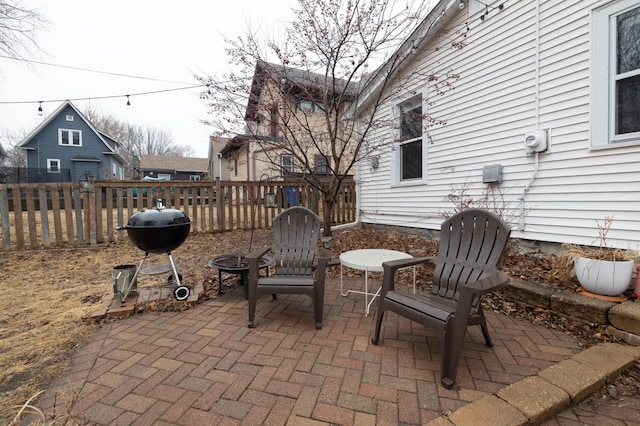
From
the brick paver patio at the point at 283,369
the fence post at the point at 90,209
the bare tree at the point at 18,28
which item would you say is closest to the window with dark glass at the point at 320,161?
the brick paver patio at the point at 283,369

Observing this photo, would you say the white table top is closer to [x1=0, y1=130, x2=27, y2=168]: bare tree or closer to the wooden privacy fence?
the wooden privacy fence

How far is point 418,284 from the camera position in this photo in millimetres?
3541

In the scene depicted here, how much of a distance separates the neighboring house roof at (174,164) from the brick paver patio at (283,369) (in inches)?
1271

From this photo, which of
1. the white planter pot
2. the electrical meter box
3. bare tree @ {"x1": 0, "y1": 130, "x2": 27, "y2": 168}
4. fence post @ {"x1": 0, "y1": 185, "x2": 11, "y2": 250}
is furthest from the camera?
bare tree @ {"x1": 0, "y1": 130, "x2": 27, "y2": 168}

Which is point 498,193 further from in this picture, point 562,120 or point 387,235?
point 387,235

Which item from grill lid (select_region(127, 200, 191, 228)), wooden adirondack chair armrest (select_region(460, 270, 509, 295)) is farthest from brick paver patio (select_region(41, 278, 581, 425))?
grill lid (select_region(127, 200, 191, 228))

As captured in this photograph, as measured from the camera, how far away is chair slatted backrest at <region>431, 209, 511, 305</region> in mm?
2193

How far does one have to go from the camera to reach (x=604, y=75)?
3.13m

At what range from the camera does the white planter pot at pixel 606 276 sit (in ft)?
7.52

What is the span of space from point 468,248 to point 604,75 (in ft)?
8.80

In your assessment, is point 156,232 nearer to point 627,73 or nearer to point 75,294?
point 75,294

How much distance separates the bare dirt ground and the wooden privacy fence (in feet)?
1.25

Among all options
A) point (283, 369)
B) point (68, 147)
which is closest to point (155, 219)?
point (283, 369)

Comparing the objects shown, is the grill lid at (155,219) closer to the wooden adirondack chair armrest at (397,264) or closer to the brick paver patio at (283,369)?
the brick paver patio at (283,369)
